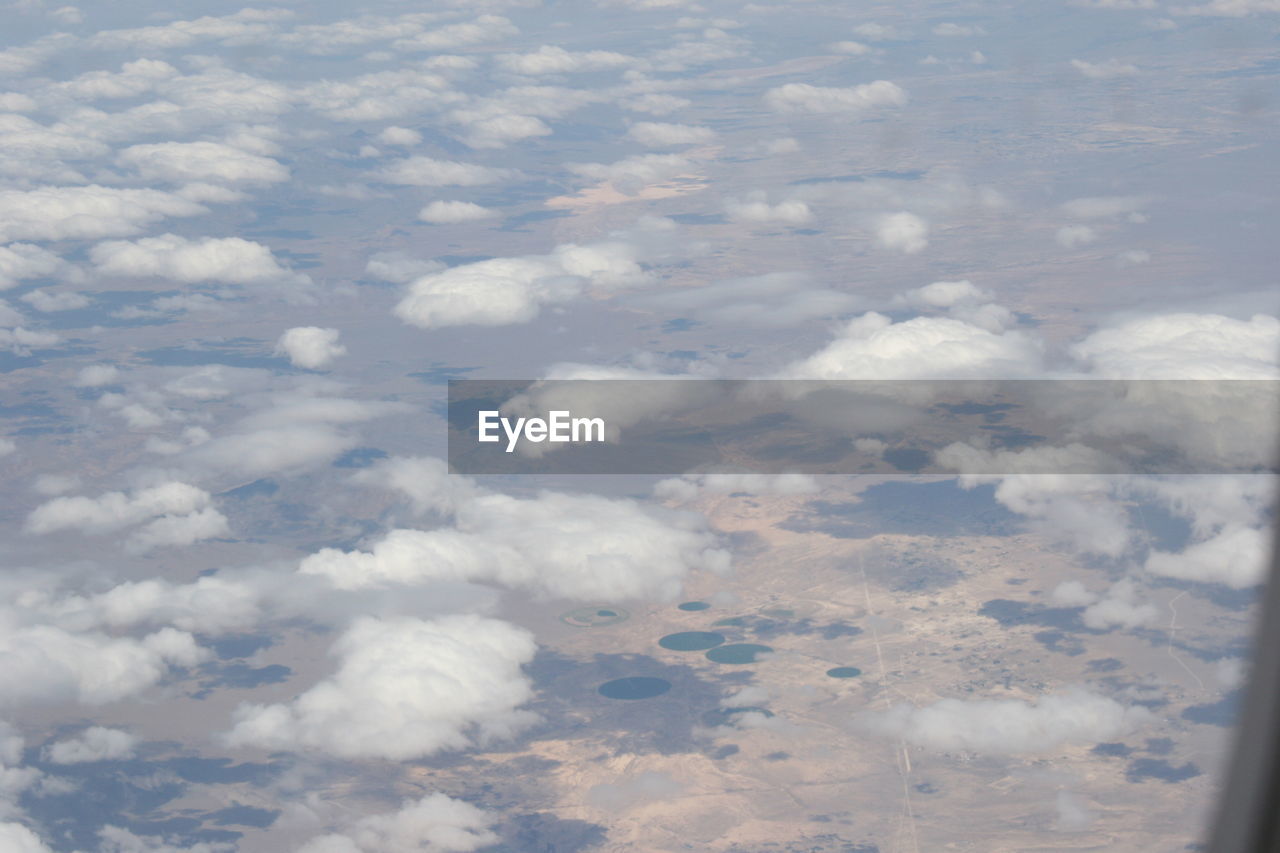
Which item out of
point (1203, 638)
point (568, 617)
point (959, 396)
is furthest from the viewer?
point (959, 396)

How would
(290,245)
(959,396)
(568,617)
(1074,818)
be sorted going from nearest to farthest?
(1074,818) < (568,617) < (959,396) < (290,245)

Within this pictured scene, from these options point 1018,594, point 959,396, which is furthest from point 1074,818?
point 959,396

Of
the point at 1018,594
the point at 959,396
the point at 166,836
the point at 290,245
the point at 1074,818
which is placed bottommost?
the point at 166,836

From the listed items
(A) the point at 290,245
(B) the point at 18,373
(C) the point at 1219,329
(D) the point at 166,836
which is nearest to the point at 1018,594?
(D) the point at 166,836

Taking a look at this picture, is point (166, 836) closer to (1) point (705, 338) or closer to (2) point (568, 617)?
(2) point (568, 617)

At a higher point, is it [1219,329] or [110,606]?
[1219,329]

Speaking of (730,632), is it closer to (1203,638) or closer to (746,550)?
(746,550)

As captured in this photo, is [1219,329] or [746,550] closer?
[746,550]
